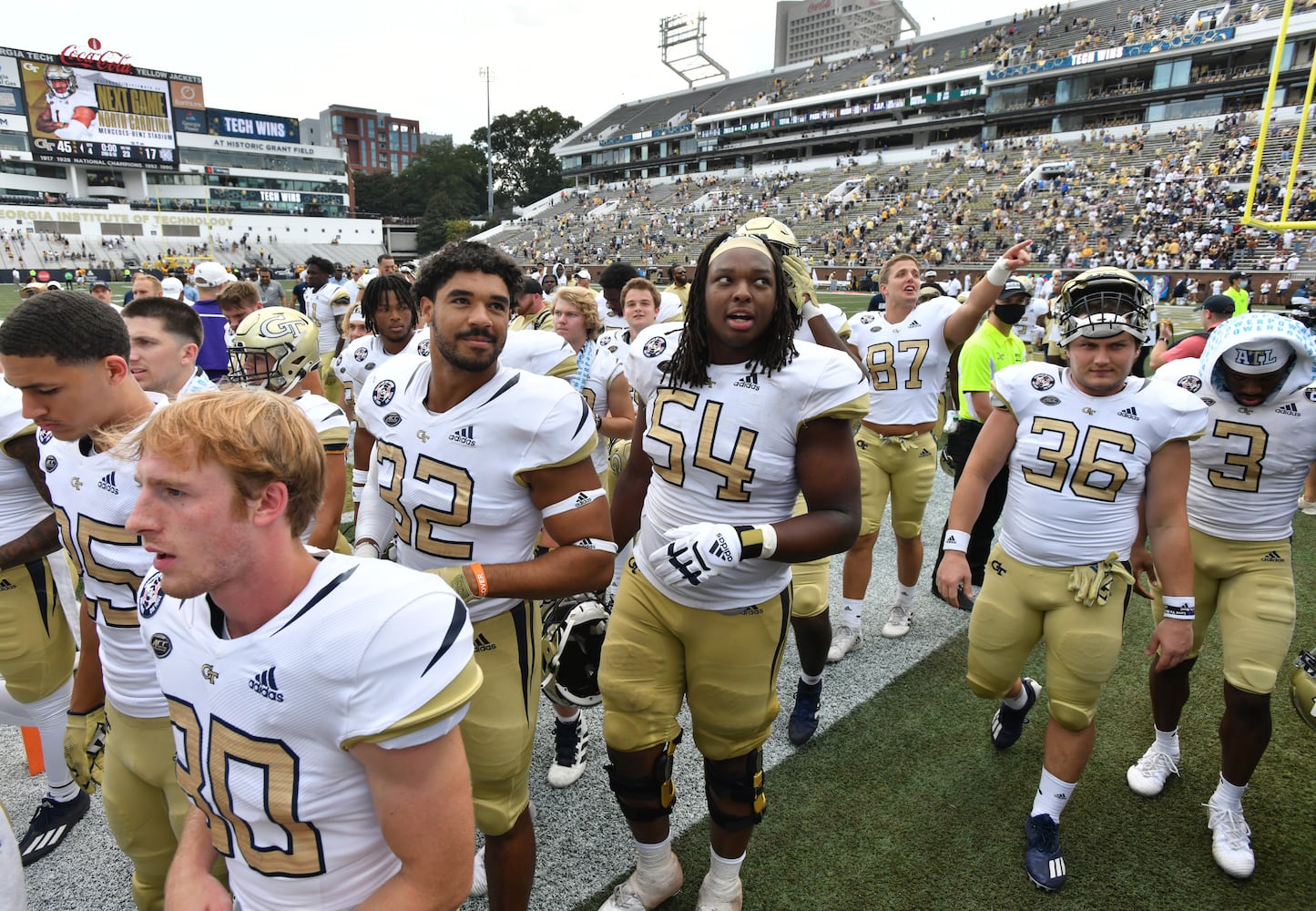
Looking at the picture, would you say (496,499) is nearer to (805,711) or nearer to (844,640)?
(805,711)

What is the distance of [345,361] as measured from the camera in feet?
17.4

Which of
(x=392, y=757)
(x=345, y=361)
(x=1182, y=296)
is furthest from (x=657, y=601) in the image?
(x=1182, y=296)

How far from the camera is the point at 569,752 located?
3729 millimetres

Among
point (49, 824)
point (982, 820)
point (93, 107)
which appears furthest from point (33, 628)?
point (93, 107)

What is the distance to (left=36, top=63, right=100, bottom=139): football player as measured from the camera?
53.9m

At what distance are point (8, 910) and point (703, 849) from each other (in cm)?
230

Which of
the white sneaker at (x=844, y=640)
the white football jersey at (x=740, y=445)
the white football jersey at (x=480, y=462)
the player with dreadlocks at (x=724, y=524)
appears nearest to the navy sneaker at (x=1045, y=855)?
the player with dreadlocks at (x=724, y=524)

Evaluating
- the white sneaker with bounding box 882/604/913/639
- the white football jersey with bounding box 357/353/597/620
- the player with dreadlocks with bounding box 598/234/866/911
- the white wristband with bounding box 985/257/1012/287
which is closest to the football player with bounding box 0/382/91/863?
the white football jersey with bounding box 357/353/597/620

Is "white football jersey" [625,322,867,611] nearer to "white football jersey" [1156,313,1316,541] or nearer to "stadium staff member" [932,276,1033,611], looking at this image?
"white football jersey" [1156,313,1316,541]

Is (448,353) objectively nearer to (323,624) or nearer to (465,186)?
(323,624)

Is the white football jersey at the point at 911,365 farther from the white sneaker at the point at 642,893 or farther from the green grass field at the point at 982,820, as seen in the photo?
the white sneaker at the point at 642,893

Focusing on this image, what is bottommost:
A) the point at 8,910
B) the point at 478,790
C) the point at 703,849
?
the point at 703,849

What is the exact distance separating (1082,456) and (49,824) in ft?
15.1

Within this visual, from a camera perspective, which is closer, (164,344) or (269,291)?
(164,344)
